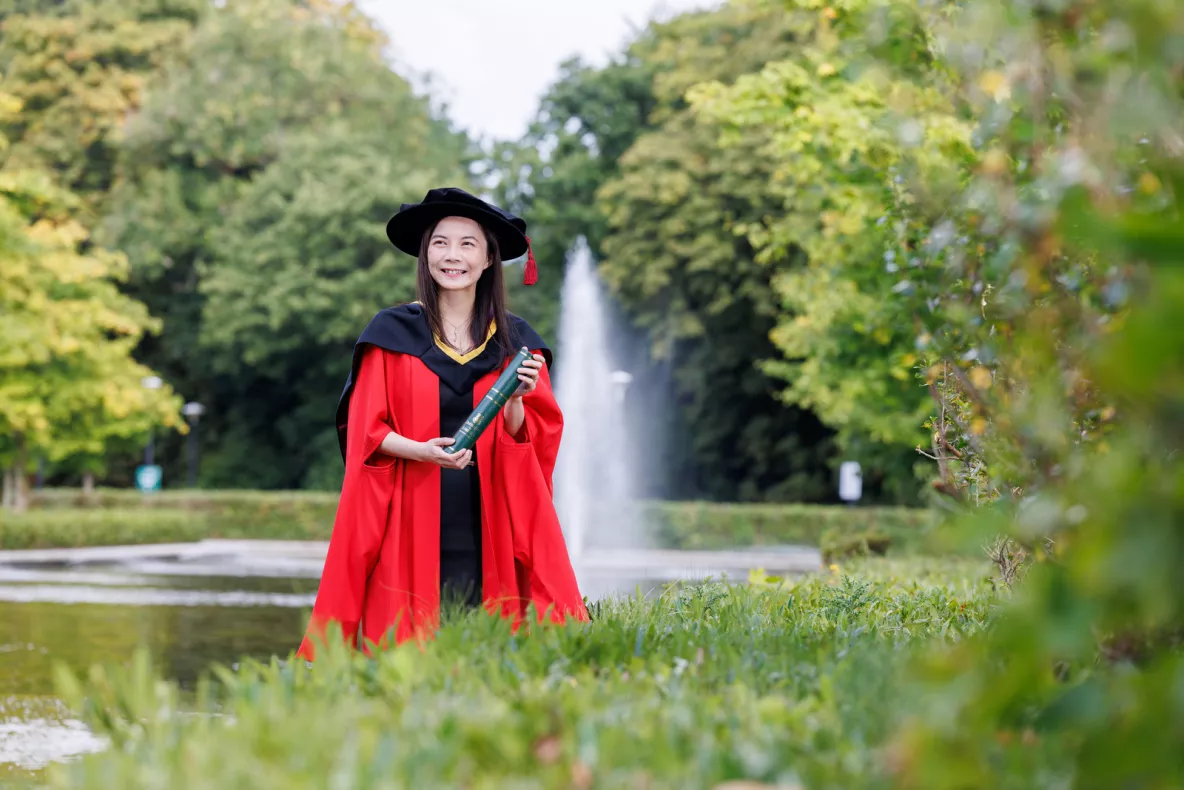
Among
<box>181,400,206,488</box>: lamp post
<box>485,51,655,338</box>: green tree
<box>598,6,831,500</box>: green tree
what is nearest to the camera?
<box>598,6,831,500</box>: green tree

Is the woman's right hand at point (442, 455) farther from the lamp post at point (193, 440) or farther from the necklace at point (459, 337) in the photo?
the lamp post at point (193, 440)

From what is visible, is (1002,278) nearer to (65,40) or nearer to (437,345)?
(437,345)

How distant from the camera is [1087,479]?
1.84 m

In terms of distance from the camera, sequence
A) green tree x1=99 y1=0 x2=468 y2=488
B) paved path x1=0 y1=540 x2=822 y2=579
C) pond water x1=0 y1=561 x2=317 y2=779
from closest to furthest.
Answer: pond water x1=0 y1=561 x2=317 y2=779 < paved path x1=0 y1=540 x2=822 y2=579 < green tree x1=99 y1=0 x2=468 y2=488

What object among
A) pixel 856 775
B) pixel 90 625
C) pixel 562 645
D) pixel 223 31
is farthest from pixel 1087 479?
pixel 223 31

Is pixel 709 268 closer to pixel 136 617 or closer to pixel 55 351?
pixel 55 351

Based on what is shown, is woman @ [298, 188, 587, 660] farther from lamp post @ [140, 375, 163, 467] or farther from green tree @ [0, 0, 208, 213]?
green tree @ [0, 0, 208, 213]

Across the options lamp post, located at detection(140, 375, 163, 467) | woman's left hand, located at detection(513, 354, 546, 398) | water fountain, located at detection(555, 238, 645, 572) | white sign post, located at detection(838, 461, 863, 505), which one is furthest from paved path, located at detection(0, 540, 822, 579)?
woman's left hand, located at detection(513, 354, 546, 398)

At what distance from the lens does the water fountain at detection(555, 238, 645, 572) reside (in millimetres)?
29188

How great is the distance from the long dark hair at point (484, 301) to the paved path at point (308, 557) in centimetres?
1522

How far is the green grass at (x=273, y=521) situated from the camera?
79.9 ft

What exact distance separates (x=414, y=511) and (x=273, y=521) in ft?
89.1

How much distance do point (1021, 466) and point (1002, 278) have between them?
40 centimetres

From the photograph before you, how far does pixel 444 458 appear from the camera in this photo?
13.1ft
